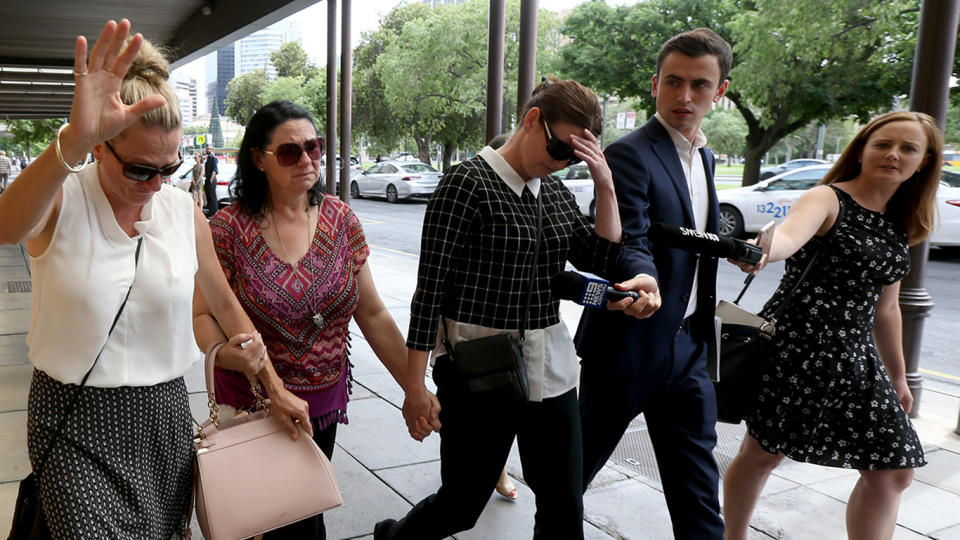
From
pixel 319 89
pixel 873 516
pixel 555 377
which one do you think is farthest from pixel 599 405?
pixel 319 89

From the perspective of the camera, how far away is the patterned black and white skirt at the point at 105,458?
1.76 metres

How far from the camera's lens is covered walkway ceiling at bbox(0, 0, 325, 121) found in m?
11.4

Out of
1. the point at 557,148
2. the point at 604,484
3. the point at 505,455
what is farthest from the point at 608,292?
the point at 604,484

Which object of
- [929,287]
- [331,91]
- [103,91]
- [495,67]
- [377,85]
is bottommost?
[929,287]

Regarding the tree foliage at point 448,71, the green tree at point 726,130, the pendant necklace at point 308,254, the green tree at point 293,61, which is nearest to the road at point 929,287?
the pendant necklace at point 308,254

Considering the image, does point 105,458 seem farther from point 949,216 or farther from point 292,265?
point 949,216

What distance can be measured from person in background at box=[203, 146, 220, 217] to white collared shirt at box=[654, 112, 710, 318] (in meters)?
18.9

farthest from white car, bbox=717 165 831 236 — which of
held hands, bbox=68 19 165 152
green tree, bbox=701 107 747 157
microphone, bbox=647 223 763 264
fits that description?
green tree, bbox=701 107 747 157

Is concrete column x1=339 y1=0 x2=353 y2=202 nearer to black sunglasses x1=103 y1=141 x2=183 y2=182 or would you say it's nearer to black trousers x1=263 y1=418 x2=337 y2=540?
black trousers x1=263 y1=418 x2=337 y2=540

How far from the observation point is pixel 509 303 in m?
2.38

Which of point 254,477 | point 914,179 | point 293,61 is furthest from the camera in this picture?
point 293,61

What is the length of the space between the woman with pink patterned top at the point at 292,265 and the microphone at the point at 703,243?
0.86 m

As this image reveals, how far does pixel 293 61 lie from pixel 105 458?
75661mm

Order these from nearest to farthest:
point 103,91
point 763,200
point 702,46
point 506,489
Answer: point 103,91, point 702,46, point 506,489, point 763,200
